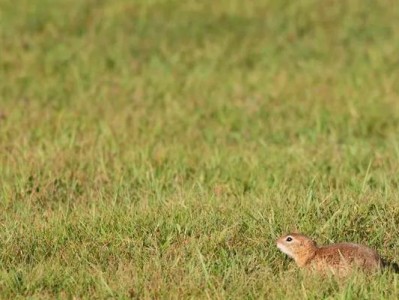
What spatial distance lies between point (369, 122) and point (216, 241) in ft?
15.2

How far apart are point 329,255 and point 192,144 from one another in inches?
149

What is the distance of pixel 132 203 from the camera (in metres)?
7.31

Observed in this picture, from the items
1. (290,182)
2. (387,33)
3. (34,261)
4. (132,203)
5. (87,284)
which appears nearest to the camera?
(87,284)

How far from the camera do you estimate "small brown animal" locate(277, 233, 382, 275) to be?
5.86 metres

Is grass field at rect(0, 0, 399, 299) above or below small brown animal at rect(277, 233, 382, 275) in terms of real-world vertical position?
below

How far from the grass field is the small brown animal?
0.39 ft

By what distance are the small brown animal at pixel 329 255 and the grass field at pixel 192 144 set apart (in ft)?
0.39

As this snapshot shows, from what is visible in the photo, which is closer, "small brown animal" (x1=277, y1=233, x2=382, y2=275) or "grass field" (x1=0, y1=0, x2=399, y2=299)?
"small brown animal" (x1=277, y1=233, x2=382, y2=275)

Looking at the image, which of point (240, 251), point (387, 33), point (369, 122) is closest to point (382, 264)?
point (240, 251)

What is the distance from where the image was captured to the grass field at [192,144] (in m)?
6.08

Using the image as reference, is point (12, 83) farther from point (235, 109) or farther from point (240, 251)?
point (240, 251)

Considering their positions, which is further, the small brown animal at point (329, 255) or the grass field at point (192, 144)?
the grass field at point (192, 144)

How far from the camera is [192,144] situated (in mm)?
9703

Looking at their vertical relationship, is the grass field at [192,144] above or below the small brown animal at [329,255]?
below
